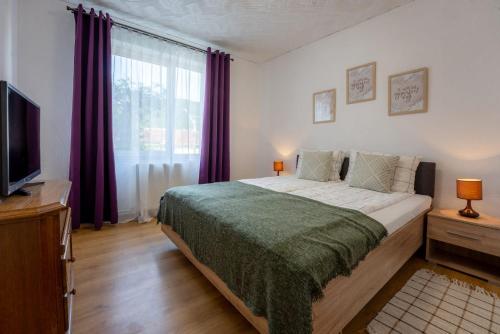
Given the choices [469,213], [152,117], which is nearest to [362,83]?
[469,213]

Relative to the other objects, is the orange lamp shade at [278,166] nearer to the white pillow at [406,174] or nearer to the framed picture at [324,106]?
the framed picture at [324,106]

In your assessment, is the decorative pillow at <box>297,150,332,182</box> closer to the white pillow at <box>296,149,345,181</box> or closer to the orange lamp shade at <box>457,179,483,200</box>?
the white pillow at <box>296,149,345,181</box>

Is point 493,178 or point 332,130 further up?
point 332,130

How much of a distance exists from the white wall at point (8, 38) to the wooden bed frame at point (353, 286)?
78.7 inches

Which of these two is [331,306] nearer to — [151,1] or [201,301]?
[201,301]

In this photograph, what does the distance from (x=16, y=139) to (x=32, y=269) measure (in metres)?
0.75

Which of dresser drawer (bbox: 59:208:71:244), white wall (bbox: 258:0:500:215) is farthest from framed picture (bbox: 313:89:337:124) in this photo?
dresser drawer (bbox: 59:208:71:244)

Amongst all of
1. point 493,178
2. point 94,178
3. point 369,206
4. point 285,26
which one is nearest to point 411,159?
point 493,178

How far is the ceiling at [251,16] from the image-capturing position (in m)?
2.50

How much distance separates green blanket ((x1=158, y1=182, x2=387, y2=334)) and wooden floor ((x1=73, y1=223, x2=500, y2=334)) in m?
Answer: 0.25

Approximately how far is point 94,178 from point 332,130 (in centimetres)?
316

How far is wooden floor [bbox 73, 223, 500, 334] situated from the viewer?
1.33m

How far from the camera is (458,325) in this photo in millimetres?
1338

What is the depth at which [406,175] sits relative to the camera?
2.30 metres
